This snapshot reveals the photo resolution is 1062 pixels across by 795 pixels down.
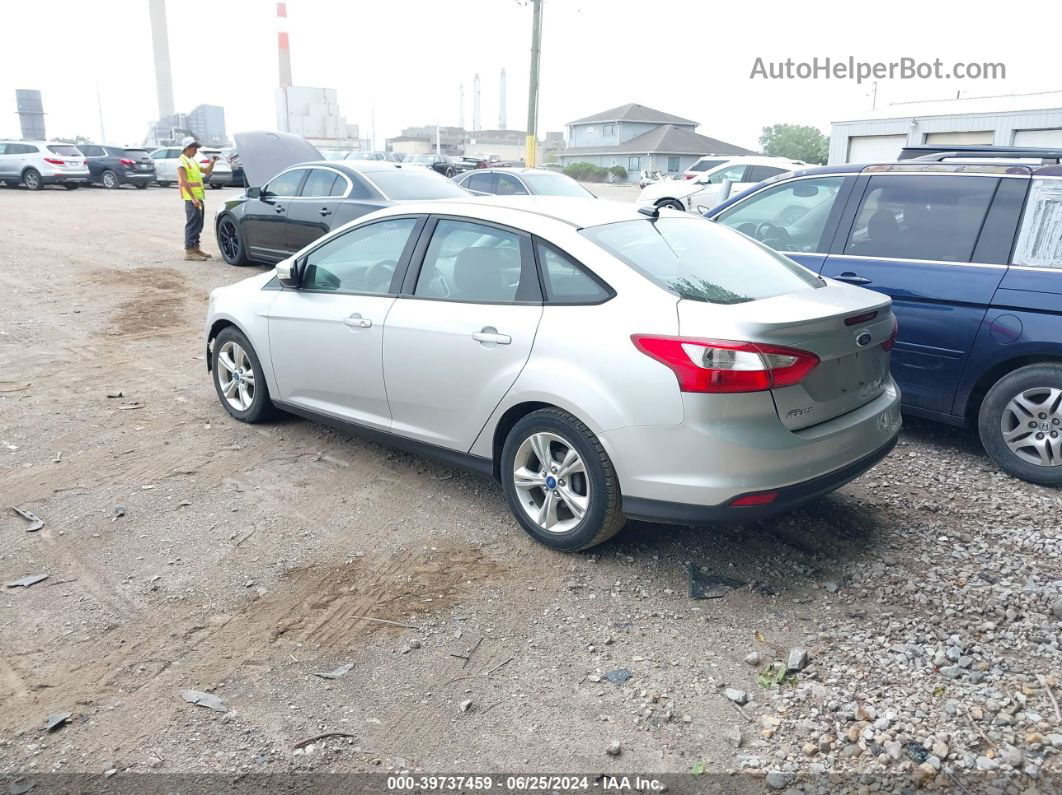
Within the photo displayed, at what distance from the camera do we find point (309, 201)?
439 inches

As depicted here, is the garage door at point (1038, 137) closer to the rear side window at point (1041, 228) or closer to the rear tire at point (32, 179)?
the rear side window at point (1041, 228)

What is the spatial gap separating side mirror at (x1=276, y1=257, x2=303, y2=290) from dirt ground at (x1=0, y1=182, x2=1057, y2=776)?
107 cm

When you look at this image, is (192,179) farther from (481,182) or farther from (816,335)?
(816,335)

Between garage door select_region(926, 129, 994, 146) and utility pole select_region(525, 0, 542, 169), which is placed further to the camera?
utility pole select_region(525, 0, 542, 169)

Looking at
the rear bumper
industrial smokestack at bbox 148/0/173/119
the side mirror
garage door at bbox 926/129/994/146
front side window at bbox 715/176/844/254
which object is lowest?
the rear bumper

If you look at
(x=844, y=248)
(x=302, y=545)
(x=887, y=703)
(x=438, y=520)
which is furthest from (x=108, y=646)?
(x=844, y=248)

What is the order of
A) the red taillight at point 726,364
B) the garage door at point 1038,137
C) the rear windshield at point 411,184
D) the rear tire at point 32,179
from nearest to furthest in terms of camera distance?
the red taillight at point 726,364 → the rear windshield at point 411,184 → the garage door at point 1038,137 → the rear tire at point 32,179

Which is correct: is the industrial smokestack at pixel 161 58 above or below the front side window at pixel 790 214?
above

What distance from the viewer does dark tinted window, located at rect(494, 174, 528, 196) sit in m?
15.1

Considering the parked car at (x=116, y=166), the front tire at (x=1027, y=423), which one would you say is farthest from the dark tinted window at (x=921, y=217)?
the parked car at (x=116, y=166)

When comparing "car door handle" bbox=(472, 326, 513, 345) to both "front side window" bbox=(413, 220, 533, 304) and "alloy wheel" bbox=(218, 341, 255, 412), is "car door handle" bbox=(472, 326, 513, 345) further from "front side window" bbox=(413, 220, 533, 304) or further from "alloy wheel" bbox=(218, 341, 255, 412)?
"alloy wheel" bbox=(218, 341, 255, 412)

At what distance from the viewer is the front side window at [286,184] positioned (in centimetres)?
1152

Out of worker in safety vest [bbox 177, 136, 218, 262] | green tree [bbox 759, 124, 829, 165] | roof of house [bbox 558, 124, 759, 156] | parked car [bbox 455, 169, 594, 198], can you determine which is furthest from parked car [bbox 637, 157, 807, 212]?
green tree [bbox 759, 124, 829, 165]

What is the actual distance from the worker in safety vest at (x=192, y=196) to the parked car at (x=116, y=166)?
2035cm
